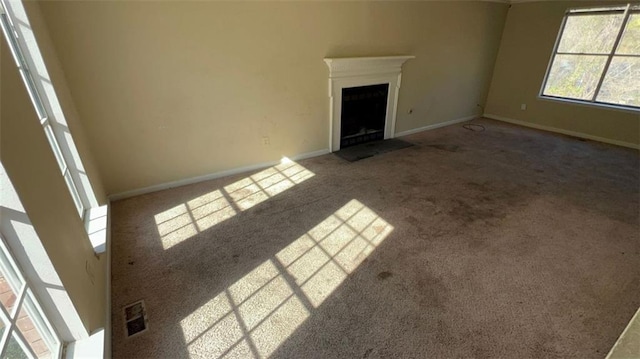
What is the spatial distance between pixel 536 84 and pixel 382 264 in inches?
204

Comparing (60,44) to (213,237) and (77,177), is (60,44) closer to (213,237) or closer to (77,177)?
(77,177)

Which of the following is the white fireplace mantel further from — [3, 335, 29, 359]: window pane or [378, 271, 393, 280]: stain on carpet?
[3, 335, 29, 359]: window pane

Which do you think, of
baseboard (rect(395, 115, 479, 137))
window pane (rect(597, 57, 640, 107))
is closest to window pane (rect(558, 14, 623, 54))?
window pane (rect(597, 57, 640, 107))

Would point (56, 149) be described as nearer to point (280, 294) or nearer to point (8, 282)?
point (8, 282)

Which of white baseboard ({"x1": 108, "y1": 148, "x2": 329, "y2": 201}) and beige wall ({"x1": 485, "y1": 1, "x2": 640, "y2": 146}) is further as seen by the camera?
beige wall ({"x1": 485, "y1": 1, "x2": 640, "y2": 146})

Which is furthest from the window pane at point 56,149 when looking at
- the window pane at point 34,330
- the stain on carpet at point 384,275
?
the stain on carpet at point 384,275

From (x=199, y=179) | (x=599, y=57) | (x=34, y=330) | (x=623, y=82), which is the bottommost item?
(x=199, y=179)

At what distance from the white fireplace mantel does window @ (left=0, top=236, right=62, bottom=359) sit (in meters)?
3.33

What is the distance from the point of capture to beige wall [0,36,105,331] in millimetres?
985

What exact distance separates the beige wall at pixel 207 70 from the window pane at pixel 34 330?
6.85 ft

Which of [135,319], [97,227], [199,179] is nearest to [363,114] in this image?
[199,179]

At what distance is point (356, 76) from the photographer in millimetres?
3912

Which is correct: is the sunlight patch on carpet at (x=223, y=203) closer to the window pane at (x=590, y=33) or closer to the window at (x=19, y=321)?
the window at (x=19, y=321)

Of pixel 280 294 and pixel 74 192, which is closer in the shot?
pixel 280 294
